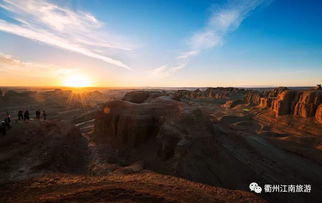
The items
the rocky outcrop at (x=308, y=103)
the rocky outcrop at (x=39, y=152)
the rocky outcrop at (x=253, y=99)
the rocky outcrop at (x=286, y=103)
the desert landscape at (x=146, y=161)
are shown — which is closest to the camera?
the desert landscape at (x=146, y=161)

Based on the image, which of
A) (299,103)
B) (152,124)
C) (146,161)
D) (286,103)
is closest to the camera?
(146,161)

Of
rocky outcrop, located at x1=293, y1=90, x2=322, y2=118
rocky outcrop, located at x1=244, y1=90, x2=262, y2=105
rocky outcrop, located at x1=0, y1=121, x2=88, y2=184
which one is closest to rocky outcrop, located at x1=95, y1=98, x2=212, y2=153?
rocky outcrop, located at x1=0, y1=121, x2=88, y2=184

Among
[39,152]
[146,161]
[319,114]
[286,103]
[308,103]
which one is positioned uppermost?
[308,103]

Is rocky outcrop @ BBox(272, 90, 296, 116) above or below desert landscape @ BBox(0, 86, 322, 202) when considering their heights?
above

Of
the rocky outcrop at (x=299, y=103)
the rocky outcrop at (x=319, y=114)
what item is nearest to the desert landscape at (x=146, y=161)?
the rocky outcrop at (x=319, y=114)

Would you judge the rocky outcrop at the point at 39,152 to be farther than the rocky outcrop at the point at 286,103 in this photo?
No

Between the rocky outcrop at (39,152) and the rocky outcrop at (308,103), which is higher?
the rocky outcrop at (308,103)

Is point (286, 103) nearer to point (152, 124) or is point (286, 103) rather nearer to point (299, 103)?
point (299, 103)

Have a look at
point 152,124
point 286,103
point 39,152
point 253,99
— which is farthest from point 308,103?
point 39,152

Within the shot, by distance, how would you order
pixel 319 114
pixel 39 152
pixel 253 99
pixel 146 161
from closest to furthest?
pixel 39 152 → pixel 146 161 → pixel 319 114 → pixel 253 99

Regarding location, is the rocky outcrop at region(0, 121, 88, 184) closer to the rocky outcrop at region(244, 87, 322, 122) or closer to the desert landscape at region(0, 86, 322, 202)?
the desert landscape at region(0, 86, 322, 202)

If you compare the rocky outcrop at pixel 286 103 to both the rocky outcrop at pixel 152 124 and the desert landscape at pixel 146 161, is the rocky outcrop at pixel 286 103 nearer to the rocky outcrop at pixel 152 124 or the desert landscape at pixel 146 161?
the desert landscape at pixel 146 161

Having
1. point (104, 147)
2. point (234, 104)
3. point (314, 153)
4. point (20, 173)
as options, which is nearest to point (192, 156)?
point (104, 147)

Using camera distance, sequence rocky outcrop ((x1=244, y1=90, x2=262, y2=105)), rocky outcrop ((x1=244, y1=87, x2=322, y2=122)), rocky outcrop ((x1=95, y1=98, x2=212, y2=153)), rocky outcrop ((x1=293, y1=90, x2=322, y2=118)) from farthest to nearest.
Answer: rocky outcrop ((x1=244, y1=90, x2=262, y2=105)), rocky outcrop ((x1=244, y1=87, x2=322, y2=122)), rocky outcrop ((x1=293, y1=90, x2=322, y2=118)), rocky outcrop ((x1=95, y1=98, x2=212, y2=153))
